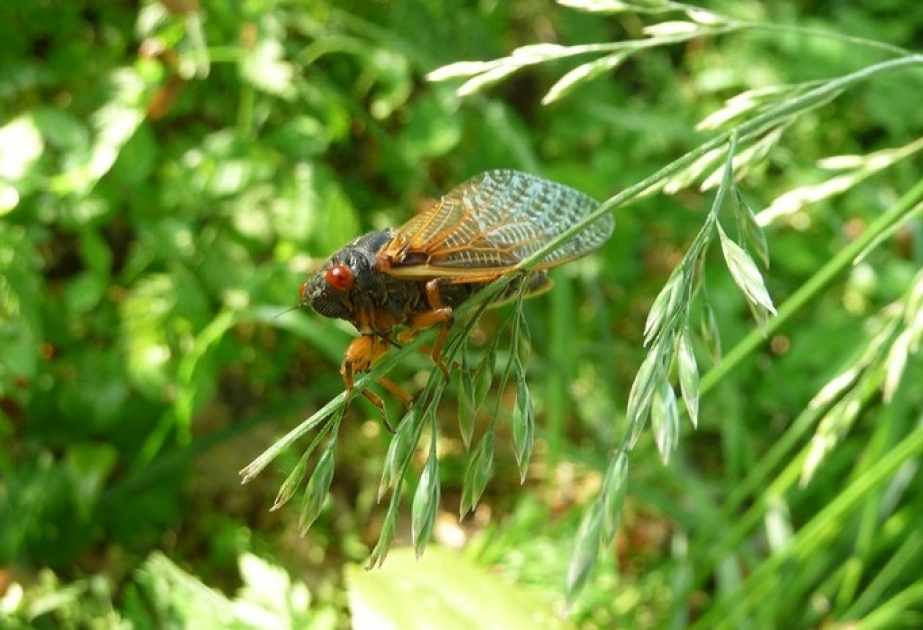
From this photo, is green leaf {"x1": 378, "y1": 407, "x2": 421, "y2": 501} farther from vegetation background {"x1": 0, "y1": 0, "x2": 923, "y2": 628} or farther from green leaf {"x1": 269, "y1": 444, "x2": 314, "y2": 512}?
vegetation background {"x1": 0, "y1": 0, "x2": 923, "y2": 628}

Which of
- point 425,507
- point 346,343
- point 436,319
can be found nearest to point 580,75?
point 436,319

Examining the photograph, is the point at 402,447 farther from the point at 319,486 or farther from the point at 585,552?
the point at 585,552

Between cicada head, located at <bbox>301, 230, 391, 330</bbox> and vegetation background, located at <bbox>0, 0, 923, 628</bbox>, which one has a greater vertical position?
cicada head, located at <bbox>301, 230, 391, 330</bbox>

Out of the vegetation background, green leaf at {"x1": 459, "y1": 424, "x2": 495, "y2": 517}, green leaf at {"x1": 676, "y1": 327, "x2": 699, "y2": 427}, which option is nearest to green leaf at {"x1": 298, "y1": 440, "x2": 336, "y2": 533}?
green leaf at {"x1": 459, "y1": 424, "x2": 495, "y2": 517}

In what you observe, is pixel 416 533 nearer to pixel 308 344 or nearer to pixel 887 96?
pixel 308 344

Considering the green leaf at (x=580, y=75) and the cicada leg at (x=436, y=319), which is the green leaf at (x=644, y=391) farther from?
the green leaf at (x=580, y=75)

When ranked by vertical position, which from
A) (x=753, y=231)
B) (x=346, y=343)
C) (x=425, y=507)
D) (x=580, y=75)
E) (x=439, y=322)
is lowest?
(x=346, y=343)

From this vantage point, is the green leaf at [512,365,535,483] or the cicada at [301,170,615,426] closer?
the green leaf at [512,365,535,483]

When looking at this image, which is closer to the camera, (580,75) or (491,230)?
(580,75)
